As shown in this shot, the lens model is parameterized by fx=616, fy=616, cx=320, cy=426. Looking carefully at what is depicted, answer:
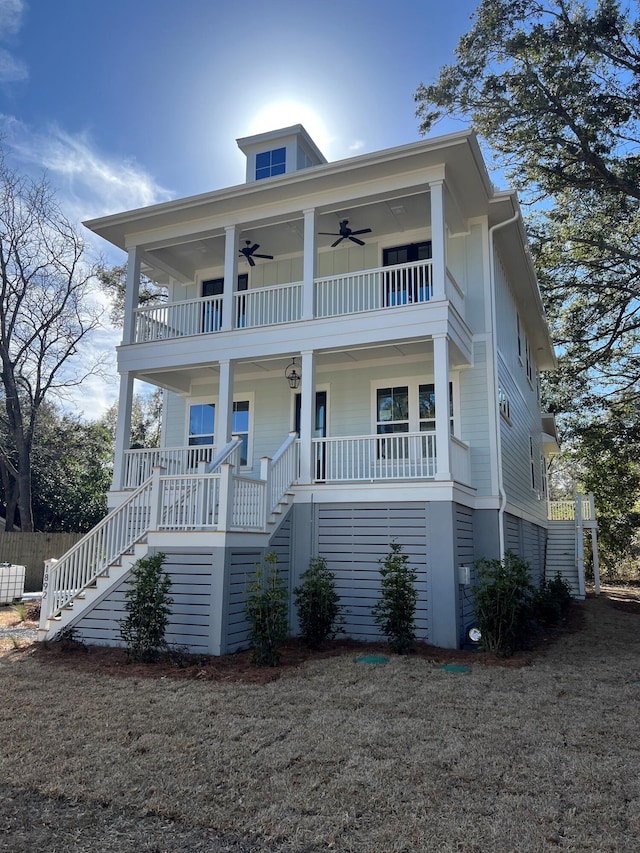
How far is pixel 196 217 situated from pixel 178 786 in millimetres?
10269

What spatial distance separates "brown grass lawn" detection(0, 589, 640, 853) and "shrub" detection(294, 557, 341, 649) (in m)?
1.28

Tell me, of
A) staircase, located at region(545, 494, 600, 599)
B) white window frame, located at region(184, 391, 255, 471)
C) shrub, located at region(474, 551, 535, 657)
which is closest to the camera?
shrub, located at region(474, 551, 535, 657)

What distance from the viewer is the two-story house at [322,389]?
29.3 ft

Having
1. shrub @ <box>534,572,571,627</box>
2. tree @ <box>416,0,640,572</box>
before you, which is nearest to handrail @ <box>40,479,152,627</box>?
shrub @ <box>534,572,571,627</box>

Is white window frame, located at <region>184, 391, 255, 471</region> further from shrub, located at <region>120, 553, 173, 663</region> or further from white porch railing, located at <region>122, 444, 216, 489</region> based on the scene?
shrub, located at <region>120, 553, 173, 663</region>

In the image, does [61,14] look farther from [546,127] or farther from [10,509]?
[10,509]

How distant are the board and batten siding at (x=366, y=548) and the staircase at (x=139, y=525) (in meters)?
1.16

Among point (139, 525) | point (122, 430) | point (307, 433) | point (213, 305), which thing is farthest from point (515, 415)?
point (139, 525)

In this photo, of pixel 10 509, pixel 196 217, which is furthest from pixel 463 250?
pixel 10 509

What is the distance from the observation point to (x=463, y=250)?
12.0 metres

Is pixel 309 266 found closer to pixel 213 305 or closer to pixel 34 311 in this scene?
pixel 213 305

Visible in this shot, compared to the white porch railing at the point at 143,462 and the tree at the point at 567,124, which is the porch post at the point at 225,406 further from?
the tree at the point at 567,124

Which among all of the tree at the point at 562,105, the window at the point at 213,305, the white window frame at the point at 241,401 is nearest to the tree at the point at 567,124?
the tree at the point at 562,105

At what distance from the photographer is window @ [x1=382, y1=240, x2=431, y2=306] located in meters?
11.4
